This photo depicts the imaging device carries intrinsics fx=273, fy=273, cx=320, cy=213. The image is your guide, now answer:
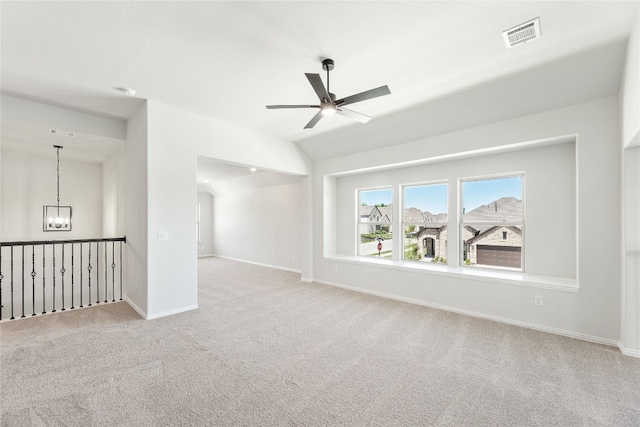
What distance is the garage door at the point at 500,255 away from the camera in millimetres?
4132

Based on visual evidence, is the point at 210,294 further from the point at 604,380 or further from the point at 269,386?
the point at 604,380

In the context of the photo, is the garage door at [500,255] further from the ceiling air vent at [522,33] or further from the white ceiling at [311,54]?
the ceiling air vent at [522,33]

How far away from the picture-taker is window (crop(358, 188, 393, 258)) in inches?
223

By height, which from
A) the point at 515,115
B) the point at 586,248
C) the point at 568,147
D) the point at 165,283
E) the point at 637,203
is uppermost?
the point at 515,115

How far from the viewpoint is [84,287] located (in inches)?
255

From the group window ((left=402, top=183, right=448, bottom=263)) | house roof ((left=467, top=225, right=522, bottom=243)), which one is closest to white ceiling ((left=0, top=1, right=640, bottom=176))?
window ((left=402, top=183, right=448, bottom=263))

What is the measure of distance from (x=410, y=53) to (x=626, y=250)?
300 cm

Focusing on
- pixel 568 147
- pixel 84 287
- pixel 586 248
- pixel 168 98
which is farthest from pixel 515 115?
pixel 84 287

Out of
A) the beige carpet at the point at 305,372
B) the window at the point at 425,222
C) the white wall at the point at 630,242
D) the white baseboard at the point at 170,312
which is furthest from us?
the window at the point at 425,222

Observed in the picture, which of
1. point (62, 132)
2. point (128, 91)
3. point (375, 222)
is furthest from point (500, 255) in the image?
point (62, 132)

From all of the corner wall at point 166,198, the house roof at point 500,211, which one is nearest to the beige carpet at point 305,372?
the corner wall at point 166,198

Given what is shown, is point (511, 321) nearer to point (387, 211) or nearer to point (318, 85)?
point (387, 211)

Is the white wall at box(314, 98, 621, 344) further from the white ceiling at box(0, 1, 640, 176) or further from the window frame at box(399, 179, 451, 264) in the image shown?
the window frame at box(399, 179, 451, 264)

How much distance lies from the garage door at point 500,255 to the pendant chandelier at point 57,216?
8.58m
